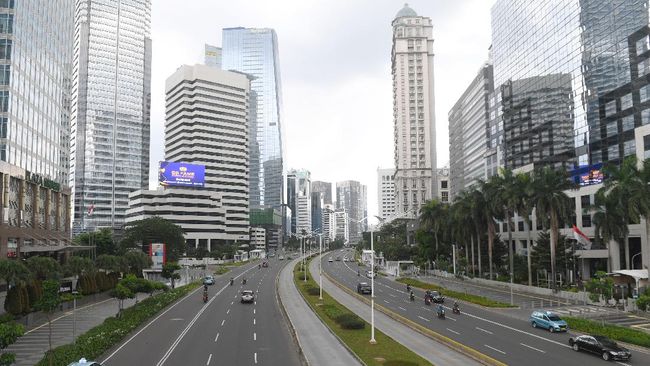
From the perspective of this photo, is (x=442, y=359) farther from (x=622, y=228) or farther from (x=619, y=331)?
(x=622, y=228)

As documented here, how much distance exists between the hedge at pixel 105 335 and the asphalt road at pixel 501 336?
24.9 metres

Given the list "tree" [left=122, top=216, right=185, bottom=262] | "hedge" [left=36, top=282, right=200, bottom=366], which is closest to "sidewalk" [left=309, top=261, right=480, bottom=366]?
"hedge" [left=36, top=282, right=200, bottom=366]

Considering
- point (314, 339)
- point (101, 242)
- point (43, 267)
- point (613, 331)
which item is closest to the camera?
point (314, 339)

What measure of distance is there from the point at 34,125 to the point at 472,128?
124546 millimetres

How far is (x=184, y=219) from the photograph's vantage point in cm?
19562

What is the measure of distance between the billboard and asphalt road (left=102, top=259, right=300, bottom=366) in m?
127

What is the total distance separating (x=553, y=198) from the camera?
73.9m

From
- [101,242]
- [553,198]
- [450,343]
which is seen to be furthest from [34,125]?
[553,198]

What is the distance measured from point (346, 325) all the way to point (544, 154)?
81.5 metres

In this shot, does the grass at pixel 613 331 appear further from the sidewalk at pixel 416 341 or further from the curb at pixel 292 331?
the curb at pixel 292 331

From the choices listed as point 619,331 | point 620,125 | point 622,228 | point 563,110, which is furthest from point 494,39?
point 619,331

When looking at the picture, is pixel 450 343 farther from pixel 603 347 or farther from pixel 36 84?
pixel 36 84

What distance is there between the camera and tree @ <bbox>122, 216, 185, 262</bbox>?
149000 mm

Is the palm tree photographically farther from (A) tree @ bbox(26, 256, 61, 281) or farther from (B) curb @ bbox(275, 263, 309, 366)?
(A) tree @ bbox(26, 256, 61, 281)
